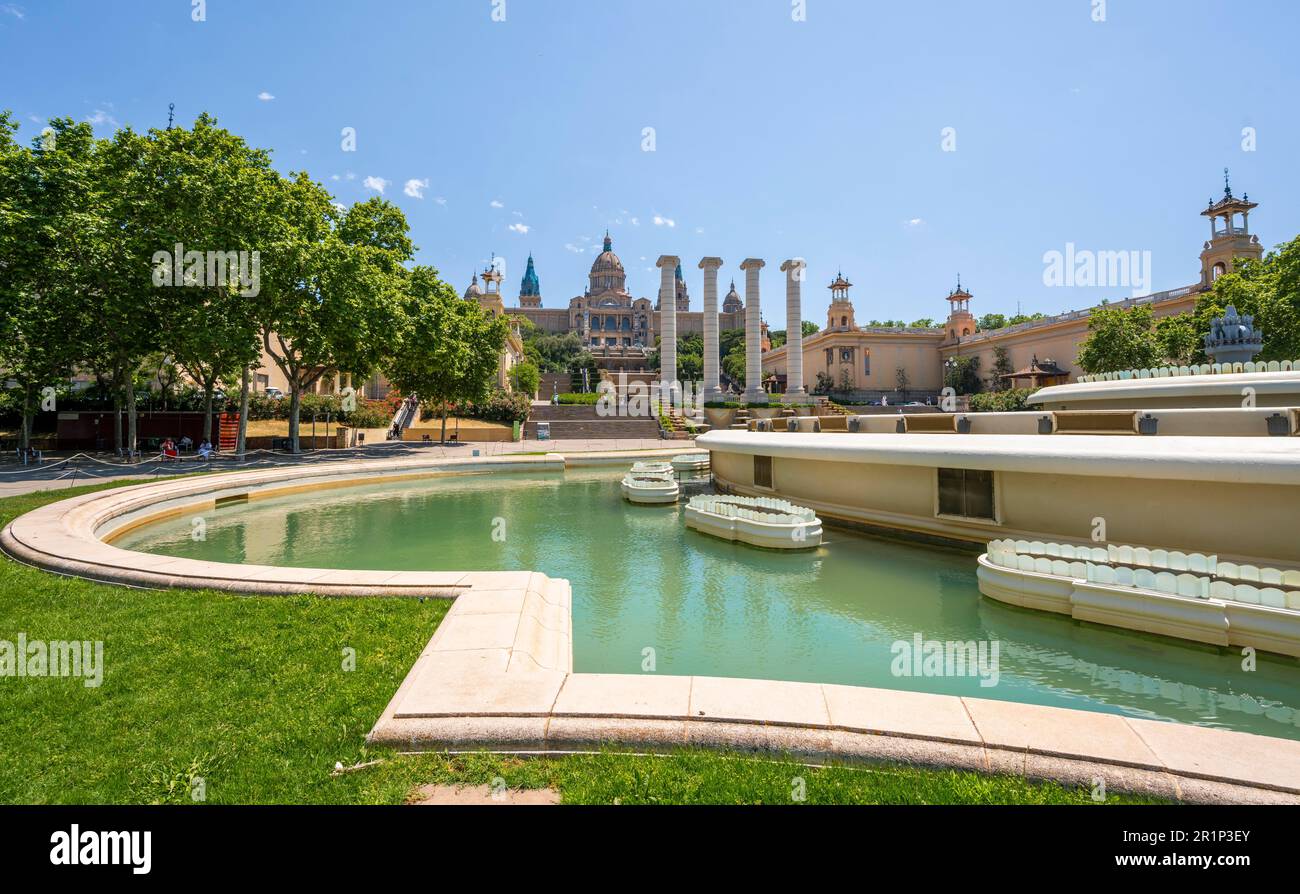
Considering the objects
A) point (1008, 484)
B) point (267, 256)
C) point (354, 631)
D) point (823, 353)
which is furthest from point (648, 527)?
point (823, 353)

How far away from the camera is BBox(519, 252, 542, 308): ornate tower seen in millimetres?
187625

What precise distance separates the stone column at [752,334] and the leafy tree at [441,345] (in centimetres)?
2488

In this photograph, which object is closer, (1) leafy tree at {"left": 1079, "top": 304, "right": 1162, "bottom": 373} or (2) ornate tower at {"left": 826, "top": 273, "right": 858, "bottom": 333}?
(1) leafy tree at {"left": 1079, "top": 304, "right": 1162, "bottom": 373}

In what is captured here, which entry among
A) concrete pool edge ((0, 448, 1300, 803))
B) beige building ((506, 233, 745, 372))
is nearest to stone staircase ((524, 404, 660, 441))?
concrete pool edge ((0, 448, 1300, 803))

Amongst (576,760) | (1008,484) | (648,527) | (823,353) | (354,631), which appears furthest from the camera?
(823,353)

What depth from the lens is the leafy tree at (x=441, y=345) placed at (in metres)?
37.0

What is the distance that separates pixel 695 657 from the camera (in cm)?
792

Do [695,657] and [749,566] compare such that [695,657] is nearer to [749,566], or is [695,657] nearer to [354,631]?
[354,631]

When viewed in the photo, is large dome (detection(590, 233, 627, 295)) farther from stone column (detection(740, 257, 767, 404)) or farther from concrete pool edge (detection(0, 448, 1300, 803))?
concrete pool edge (detection(0, 448, 1300, 803))

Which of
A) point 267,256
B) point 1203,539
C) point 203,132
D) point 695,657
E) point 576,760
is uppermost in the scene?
point 203,132

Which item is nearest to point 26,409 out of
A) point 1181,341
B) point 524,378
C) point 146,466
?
point 146,466

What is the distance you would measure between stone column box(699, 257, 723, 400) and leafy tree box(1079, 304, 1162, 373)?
29.7 metres

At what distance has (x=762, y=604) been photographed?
10.3 m

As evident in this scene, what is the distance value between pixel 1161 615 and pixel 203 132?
3928 centimetres
